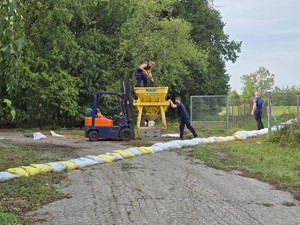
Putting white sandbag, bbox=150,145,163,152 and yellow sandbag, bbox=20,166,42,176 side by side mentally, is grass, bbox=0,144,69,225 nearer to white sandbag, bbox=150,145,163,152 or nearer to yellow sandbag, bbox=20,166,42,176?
yellow sandbag, bbox=20,166,42,176

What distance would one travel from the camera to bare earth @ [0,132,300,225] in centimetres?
651

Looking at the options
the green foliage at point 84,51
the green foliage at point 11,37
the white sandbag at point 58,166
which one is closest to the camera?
the green foliage at point 11,37

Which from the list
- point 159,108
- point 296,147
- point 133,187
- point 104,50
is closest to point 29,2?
point 104,50

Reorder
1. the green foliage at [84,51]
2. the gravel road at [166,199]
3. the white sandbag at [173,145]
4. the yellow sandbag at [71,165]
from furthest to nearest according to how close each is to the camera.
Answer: the green foliage at [84,51] → the white sandbag at [173,145] → the yellow sandbag at [71,165] → the gravel road at [166,199]

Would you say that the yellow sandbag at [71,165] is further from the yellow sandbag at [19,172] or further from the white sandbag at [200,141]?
the white sandbag at [200,141]

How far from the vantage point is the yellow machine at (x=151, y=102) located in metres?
18.4

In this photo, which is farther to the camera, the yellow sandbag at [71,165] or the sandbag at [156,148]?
the sandbag at [156,148]

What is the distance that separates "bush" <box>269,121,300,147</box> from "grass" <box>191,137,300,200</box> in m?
0.22

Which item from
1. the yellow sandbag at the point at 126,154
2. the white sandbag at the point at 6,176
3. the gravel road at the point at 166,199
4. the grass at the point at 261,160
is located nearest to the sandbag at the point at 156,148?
the grass at the point at 261,160

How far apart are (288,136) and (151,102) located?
6.04 metres

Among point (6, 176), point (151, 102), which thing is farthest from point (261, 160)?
point (151, 102)

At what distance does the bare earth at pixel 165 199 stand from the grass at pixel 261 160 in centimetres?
47

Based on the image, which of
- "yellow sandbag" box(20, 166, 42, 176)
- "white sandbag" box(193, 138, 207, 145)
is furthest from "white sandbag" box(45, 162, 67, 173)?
"white sandbag" box(193, 138, 207, 145)

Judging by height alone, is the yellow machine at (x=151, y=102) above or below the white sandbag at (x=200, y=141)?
above
